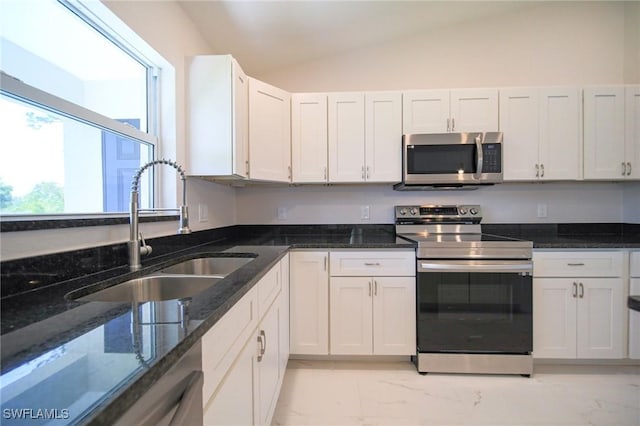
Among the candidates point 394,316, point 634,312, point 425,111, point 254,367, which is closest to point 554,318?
point 634,312

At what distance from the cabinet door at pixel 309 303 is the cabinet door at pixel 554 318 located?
1.45 metres

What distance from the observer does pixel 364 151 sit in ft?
7.75

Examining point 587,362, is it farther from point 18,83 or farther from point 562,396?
point 18,83

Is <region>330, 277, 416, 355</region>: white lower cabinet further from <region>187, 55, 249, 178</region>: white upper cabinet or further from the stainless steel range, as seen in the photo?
<region>187, 55, 249, 178</region>: white upper cabinet

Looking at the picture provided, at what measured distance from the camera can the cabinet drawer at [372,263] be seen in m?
2.04

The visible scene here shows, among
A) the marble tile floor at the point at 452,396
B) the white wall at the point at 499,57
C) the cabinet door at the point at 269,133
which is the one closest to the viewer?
the marble tile floor at the point at 452,396

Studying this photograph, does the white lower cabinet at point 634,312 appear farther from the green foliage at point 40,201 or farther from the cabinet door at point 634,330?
the green foliage at point 40,201

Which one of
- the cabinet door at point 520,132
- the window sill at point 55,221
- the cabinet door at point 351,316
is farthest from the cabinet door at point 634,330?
the window sill at point 55,221

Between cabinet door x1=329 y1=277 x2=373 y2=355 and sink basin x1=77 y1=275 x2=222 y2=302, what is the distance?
3.39 feet

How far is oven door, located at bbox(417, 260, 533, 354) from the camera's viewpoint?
1952 millimetres

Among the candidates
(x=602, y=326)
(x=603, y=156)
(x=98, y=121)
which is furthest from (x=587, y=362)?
(x=98, y=121)

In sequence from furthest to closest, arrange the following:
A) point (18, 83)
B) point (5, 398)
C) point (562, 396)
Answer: point (562, 396)
point (18, 83)
point (5, 398)

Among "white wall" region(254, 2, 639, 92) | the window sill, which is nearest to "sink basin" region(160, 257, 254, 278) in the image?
the window sill

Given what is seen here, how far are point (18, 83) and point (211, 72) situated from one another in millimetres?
1111
